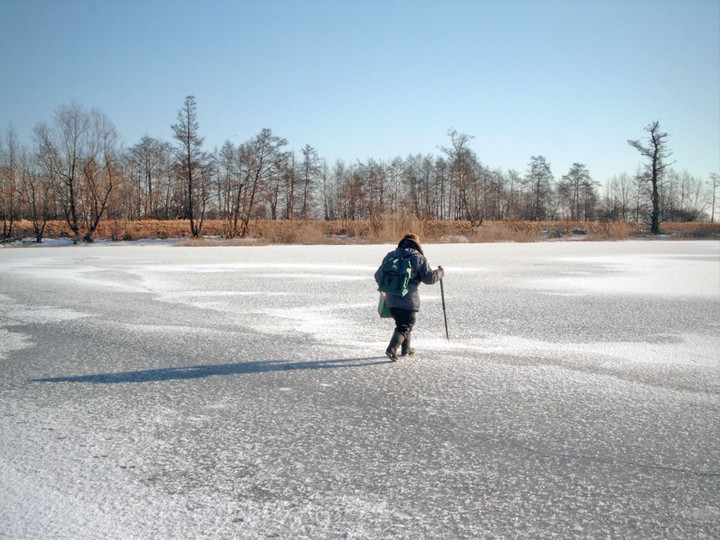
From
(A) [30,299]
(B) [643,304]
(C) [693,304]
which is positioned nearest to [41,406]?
(A) [30,299]

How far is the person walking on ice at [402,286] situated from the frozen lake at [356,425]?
25 cm

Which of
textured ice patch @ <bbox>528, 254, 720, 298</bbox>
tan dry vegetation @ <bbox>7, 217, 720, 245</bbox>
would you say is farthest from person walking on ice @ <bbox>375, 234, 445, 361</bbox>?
tan dry vegetation @ <bbox>7, 217, 720, 245</bbox>

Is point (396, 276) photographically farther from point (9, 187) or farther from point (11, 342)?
point (9, 187)

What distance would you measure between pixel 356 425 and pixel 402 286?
1820 mm

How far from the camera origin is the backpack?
15.7ft

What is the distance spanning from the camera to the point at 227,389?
3910 millimetres

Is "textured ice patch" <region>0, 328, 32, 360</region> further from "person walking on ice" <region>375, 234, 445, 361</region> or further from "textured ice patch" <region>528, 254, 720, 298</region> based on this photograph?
"textured ice patch" <region>528, 254, 720, 298</region>

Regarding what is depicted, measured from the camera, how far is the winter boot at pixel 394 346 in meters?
4.69

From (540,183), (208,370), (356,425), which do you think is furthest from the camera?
(540,183)

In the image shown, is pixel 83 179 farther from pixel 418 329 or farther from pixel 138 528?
pixel 138 528

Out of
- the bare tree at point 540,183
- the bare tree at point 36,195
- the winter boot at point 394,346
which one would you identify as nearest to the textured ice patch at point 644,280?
the winter boot at point 394,346

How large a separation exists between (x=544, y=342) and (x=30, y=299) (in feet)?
25.1

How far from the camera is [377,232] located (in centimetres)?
2798

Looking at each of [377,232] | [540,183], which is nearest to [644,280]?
[377,232]
